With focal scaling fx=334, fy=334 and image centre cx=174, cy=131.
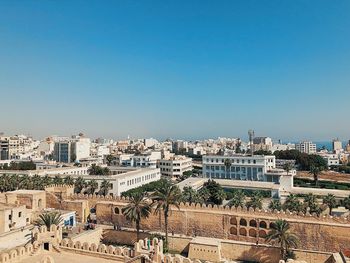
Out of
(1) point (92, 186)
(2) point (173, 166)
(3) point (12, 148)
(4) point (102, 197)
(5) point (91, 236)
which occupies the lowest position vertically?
(5) point (91, 236)

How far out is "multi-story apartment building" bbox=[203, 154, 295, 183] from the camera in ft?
236

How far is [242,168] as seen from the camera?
2940 inches

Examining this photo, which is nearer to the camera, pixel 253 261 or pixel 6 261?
pixel 6 261

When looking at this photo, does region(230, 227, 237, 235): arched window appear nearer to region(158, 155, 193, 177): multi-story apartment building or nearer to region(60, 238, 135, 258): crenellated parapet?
region(60, 238, 135, 258): crenellated parapet

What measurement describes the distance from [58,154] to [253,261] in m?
98.8

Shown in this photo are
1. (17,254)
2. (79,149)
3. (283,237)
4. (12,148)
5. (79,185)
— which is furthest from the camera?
(12,148)

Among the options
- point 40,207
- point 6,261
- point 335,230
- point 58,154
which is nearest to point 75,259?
point 6,261

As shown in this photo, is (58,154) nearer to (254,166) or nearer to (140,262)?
(254,166)

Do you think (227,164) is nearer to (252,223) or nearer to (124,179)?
(124,179)

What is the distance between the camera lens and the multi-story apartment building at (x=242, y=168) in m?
71.8

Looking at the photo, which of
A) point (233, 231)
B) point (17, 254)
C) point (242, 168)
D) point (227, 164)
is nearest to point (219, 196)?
point (233, 231)

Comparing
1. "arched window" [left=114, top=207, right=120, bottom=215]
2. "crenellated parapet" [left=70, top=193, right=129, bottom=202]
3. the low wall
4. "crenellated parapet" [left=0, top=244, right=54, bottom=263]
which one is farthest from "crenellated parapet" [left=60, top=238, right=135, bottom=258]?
"crenellated parapet" [left=70, top=193, right=129, bottom=202]

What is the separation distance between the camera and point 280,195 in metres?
52.7

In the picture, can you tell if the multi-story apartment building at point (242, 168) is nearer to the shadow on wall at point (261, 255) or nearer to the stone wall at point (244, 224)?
the stone wall at point (244, 224)
